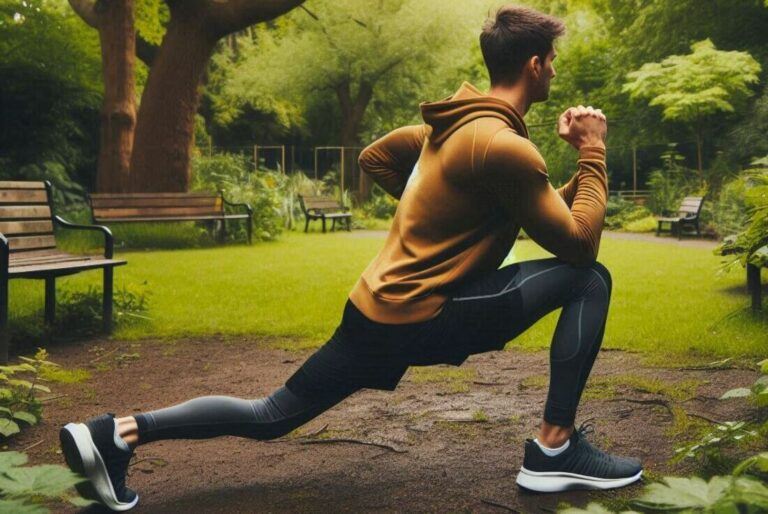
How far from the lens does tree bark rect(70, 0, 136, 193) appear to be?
18516mm

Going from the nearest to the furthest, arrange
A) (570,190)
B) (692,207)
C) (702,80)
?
(570,190), (692,207), (702,80)

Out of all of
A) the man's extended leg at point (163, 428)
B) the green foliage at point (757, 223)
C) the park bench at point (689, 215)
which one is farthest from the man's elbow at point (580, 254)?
the park bench at point (689, 215)

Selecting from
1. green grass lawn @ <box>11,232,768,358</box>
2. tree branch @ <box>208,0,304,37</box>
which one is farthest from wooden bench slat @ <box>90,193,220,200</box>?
tree branch @ <box>208,0,304,37</box>

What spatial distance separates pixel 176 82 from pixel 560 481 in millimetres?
15289

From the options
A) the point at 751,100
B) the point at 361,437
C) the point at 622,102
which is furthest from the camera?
the point at 622,102

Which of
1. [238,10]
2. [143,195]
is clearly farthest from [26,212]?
[238,10]

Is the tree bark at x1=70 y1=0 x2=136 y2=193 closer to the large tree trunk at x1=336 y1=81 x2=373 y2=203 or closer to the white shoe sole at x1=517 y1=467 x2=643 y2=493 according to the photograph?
the large tree trunk at x1=336 y1=81 x2=373 y2=203

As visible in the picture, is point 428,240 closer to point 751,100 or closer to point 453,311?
point 453,311

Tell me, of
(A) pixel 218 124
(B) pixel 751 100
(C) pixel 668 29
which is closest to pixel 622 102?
(C) pixel 668 29

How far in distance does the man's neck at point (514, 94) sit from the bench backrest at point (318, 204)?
19325 millimetres

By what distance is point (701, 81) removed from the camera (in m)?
22.5

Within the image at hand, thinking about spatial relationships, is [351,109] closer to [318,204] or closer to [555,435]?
[318,204]

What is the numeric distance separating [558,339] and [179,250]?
42.1 feet

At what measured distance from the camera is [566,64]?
Answer: 116ft
